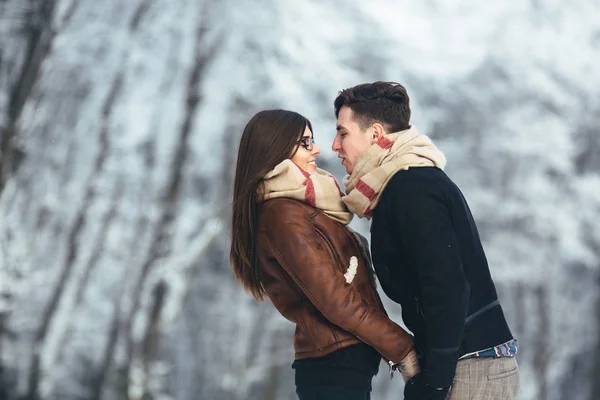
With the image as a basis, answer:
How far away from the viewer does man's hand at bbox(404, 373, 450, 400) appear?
6.00 ft

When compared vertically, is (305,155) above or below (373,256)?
above

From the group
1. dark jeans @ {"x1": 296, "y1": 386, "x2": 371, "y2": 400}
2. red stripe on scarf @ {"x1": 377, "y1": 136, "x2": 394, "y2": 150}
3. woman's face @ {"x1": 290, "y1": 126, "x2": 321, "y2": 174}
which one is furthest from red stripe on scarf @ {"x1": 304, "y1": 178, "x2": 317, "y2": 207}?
dark jeans @ {"x1": 296, "y1": 386, "x2": 371, "y2": 400}

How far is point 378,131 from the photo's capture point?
206 centimetres

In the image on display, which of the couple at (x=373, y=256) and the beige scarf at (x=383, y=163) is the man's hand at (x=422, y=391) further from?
the beige scarf at (x=383, y=163)

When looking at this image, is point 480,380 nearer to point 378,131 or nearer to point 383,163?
point 383,163

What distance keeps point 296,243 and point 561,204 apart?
705 cm

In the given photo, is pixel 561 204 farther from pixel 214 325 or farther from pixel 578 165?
pixel 214 325

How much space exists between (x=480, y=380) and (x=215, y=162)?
628 centimetres

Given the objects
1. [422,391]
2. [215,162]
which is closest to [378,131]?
[422,391]

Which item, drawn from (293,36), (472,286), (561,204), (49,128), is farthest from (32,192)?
(472,286)

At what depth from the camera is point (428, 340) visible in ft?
5.96

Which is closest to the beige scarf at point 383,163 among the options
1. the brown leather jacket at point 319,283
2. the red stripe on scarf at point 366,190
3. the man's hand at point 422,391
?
the red stripe on scarf at point 366,190

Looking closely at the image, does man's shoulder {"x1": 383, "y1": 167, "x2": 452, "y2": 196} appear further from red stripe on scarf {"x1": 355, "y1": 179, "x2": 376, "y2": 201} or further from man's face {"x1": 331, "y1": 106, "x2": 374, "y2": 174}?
man's face {"x1": 331, "y1": 106, "x2": 374, "y2": 174}

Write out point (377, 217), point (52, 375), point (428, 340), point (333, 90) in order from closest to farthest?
point (428, 340) → point (377, 217) → point (52, 375) → point (333, 90)
